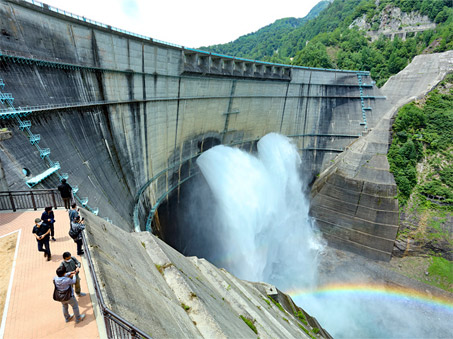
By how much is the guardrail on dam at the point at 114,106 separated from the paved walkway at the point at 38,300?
2.54 meters

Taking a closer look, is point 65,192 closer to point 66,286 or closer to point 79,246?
point 79,246

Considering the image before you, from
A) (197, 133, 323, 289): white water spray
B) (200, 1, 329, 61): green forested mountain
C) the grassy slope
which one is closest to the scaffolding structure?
(197, 133, 323, 289): white water spray

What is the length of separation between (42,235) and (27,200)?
3.01m

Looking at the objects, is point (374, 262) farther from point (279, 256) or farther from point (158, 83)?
point (158, 83)

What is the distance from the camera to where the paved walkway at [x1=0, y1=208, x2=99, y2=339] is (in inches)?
159

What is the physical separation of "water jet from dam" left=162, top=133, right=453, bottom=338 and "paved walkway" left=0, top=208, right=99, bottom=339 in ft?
41.4

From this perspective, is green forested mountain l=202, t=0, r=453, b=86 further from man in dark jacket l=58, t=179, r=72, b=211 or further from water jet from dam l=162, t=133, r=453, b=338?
man in dark jacket l=58, t=179, r=72, b=211

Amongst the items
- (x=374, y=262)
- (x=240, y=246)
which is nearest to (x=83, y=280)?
(x=240, y=246)

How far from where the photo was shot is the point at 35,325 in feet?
13.4

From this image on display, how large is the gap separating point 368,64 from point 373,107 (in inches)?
484

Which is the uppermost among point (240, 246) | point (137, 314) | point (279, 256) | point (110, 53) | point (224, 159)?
point (110, 53)

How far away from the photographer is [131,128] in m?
14.1

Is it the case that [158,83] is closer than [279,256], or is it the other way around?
[158,83]

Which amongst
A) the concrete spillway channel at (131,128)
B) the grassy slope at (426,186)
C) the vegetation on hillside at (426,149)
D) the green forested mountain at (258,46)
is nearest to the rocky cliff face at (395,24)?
the vegetation on hillside at (426,149)
